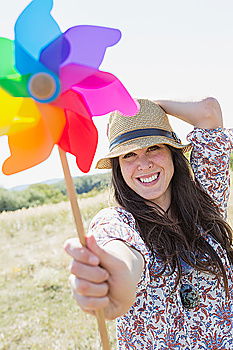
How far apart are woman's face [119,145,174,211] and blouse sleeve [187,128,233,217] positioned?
191mm

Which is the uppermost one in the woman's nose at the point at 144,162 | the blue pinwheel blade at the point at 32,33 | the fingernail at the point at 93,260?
the blue pinwheel blade at the point at 32,33

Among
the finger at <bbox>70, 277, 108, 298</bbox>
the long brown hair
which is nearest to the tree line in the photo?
the long brown hair

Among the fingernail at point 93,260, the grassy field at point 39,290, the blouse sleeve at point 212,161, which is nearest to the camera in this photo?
the fingernail at point 93,260

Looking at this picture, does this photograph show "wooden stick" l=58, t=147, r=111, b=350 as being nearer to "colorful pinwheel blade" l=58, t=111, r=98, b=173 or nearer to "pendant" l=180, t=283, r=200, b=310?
"colorful pinwheel blade" l=58, t=111, r=98, b=173

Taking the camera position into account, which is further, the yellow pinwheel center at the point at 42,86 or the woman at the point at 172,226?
the woman at the point at 172,226

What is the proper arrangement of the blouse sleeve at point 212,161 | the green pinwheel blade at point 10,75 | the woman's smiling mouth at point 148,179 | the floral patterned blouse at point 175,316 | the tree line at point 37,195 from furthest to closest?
the tree line at point 37,195 → the blouse sleeve at point 212,161 → the woman's smiling mouth at point 148,179 → the floral patterned blouse at point 175,316 → the green pinwheel blade at point 10,75

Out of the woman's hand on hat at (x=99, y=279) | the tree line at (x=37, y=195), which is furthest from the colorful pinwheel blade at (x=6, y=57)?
the tree line at (x=37, y=195)

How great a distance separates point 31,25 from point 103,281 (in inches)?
21.6

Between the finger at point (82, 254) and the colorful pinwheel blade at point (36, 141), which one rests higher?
the colorful pinwheel blade at point (36, 141)

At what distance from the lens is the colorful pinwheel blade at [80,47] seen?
1003 millimetres

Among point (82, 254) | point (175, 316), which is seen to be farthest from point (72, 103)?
point (175, 316)

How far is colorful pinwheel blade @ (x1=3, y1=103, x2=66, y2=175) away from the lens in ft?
3.35

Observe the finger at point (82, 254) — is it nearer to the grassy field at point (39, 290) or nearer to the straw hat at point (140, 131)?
the straw hat at point (140, 131)

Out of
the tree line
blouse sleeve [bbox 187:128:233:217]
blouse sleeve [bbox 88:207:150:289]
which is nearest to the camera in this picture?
blouse sleeve [bbox 88:207:150:289]
